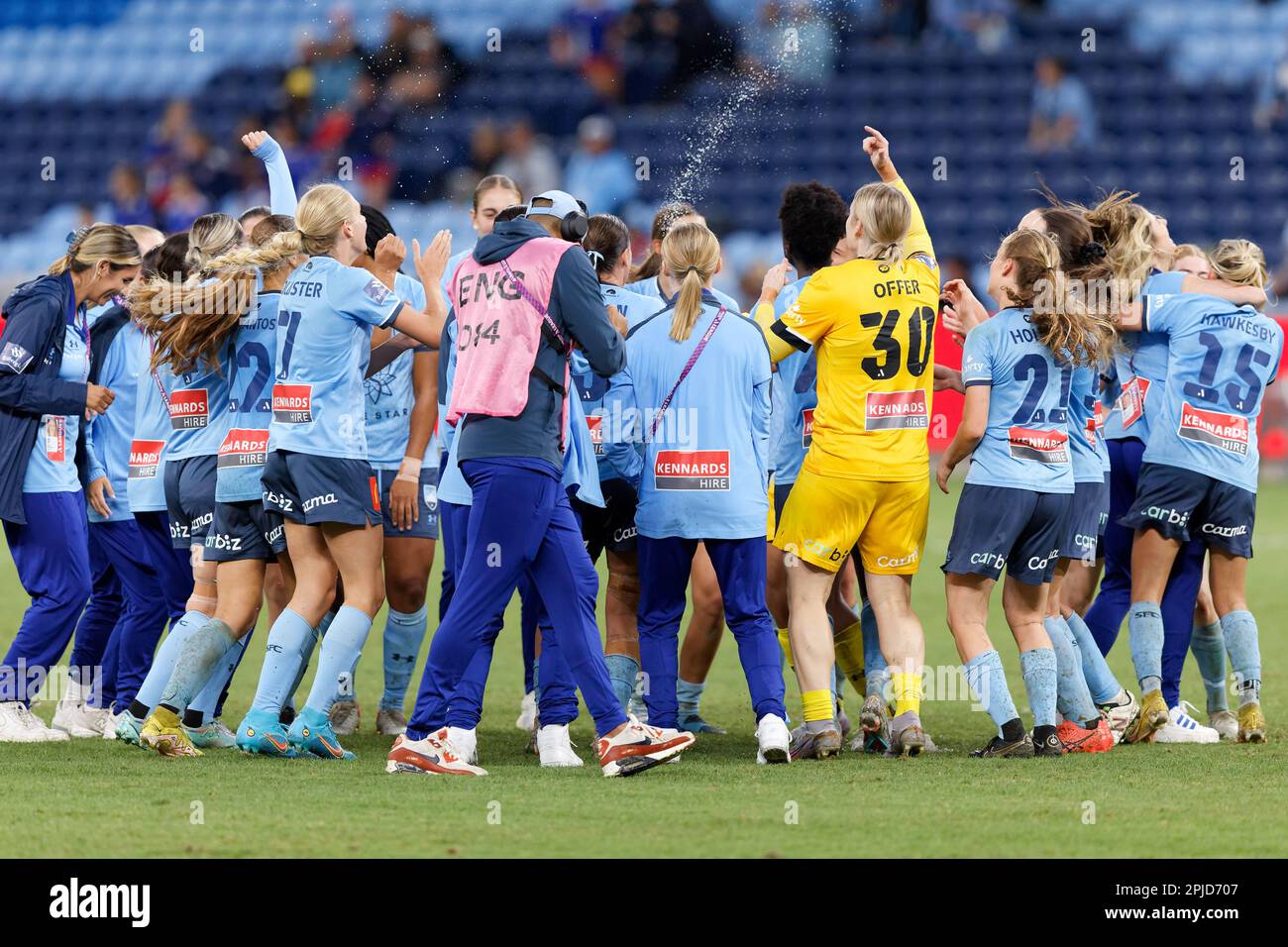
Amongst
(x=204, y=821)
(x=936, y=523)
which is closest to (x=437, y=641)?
(x=204, y=821)

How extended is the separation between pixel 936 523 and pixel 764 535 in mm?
9245

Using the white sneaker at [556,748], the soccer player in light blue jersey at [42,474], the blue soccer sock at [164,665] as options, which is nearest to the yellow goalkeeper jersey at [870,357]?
the white sneaker at [556,748]

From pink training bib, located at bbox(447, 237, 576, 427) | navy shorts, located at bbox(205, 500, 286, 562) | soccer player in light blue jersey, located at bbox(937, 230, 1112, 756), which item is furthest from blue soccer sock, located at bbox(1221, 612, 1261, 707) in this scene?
navy shorts, located at bbox(205, 500, 286, 562)

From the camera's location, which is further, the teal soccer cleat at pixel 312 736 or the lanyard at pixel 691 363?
the lanyard at pixel 691 363

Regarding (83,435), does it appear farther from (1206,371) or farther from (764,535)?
(1206,371)

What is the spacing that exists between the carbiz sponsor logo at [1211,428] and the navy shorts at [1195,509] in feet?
0.49

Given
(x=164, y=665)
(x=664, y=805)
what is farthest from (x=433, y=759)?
(x=164, y=665)

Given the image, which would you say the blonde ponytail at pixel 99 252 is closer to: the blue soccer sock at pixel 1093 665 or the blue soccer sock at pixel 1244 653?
the blue soccer sock at pixel 1093 665

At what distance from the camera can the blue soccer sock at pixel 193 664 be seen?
6277 millimetres

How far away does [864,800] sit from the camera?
17.4ft

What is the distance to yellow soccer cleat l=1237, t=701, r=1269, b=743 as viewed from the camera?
6759 mm

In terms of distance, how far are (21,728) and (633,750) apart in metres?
2.72

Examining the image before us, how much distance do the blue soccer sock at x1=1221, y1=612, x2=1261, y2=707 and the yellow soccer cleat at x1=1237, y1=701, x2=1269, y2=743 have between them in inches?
1.9

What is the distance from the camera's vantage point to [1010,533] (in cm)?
636
